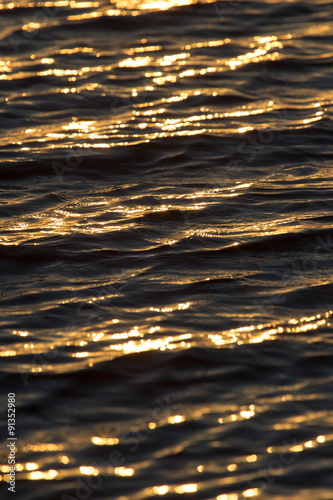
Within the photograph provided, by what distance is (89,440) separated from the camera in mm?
4094

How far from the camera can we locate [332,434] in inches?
162

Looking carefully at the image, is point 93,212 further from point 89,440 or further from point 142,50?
point 142,50

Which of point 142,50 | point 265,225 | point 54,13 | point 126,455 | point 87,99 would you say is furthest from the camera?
point 54,13

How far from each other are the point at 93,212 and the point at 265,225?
52.0 inches

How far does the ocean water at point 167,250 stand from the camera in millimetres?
4043

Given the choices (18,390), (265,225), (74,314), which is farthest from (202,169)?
(18,390)

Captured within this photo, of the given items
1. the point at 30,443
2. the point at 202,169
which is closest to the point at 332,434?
the point at 30,443

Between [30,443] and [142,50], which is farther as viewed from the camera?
[142,50]

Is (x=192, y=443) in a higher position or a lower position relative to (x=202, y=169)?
lower

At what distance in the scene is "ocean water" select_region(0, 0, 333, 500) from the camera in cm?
404

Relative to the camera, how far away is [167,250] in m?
5.77

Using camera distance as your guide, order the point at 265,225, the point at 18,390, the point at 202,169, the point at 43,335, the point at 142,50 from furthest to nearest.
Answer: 1. the point at 142,50
2. the point at 202,169
3. the point at 265,225
4. the point at 43,335
5. the point at 18,390

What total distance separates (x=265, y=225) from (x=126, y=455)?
254cm

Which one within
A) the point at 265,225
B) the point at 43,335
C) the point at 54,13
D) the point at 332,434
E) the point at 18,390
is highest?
the point at 54,13
